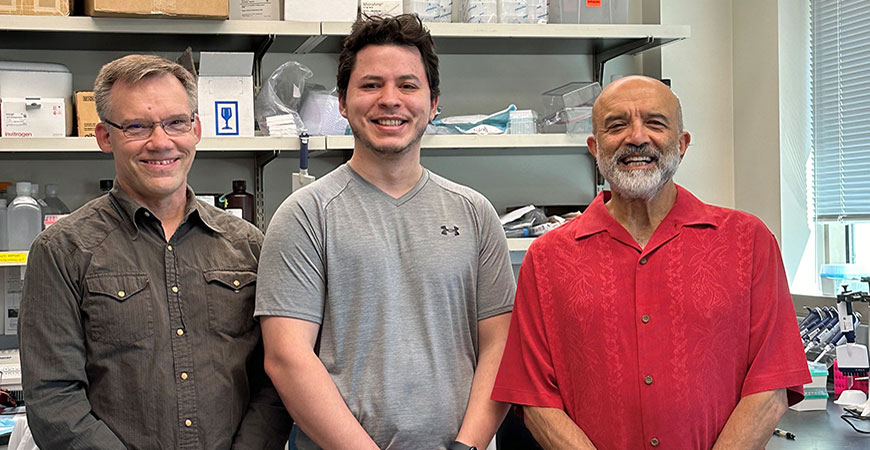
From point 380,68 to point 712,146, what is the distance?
80.7 inches

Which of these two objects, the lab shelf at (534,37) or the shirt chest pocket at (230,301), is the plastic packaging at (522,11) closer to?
the lab shelf at (534,37)

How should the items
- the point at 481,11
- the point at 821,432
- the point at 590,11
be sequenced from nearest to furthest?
the point at 821,432 → the point at 481,11 → the point at 590,11

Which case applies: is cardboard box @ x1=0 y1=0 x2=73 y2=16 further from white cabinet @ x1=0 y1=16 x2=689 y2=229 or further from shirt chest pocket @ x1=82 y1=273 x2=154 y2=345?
shirt chest pocket @ x1=82 y1=273 x2=154 y2=345

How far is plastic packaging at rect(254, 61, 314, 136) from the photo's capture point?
9.34 feet

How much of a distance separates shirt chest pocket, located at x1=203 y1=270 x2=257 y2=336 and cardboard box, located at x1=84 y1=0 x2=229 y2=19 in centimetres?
122

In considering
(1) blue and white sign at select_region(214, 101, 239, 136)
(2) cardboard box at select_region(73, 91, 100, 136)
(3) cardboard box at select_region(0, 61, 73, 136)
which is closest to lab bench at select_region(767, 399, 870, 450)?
(1) blue and white sign at select_region(214, 101, 239, 136)

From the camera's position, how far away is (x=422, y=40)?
1.80m

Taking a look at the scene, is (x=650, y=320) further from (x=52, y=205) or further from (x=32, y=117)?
(x=52, y=205)

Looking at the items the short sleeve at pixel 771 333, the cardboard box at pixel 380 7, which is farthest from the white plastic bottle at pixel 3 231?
the short sleeve at pixel 771 333

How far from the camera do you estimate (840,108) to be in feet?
10.00

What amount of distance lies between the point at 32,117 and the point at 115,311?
1.33 m

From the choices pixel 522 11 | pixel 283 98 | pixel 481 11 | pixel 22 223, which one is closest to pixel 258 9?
pixel 283 98

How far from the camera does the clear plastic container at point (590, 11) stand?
3.12m

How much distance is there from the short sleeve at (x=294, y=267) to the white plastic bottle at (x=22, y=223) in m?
1.44
